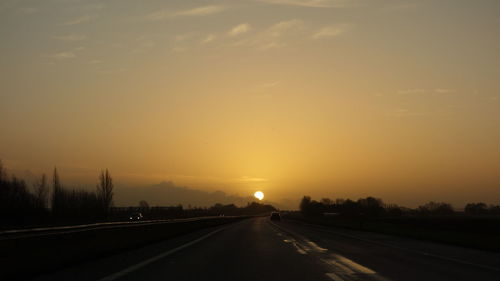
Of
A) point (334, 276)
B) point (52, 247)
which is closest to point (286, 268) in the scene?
point (334, 276)

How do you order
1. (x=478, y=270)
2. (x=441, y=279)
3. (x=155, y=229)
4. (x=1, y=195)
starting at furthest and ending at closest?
(x=1, y=195) < (x=155, y=229) < (x=478, y=270) < (x=441, y=279)

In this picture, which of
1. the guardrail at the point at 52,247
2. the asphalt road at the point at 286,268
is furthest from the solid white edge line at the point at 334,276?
the guardrail at the point at 52,247

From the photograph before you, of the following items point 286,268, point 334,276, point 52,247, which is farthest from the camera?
point 52,247

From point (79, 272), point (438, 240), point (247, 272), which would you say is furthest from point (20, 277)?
point (438, 240)

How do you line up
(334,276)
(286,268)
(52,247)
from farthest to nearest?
(52,247) → (286,268) → (334,276)

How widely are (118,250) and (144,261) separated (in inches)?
219

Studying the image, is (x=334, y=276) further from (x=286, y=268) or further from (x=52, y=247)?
(x=52, y=247)

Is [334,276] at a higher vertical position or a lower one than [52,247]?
lower

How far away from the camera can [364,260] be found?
18.5m

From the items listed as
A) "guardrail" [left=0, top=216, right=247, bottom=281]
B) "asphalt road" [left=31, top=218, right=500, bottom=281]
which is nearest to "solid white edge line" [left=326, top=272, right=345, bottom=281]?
"asphalt road" [left=31, top=218, right=500, bottom=281]

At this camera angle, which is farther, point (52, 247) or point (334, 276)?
point (52, 247)

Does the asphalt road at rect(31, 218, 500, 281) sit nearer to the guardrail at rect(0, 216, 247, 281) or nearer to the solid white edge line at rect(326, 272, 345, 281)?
the solid white edge line at rect(326, 272, 345, 281)

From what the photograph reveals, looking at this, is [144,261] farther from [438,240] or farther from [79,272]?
[438,240]

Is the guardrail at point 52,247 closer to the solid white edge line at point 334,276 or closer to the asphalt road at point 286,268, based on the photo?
the asphalt road at point 286,268
